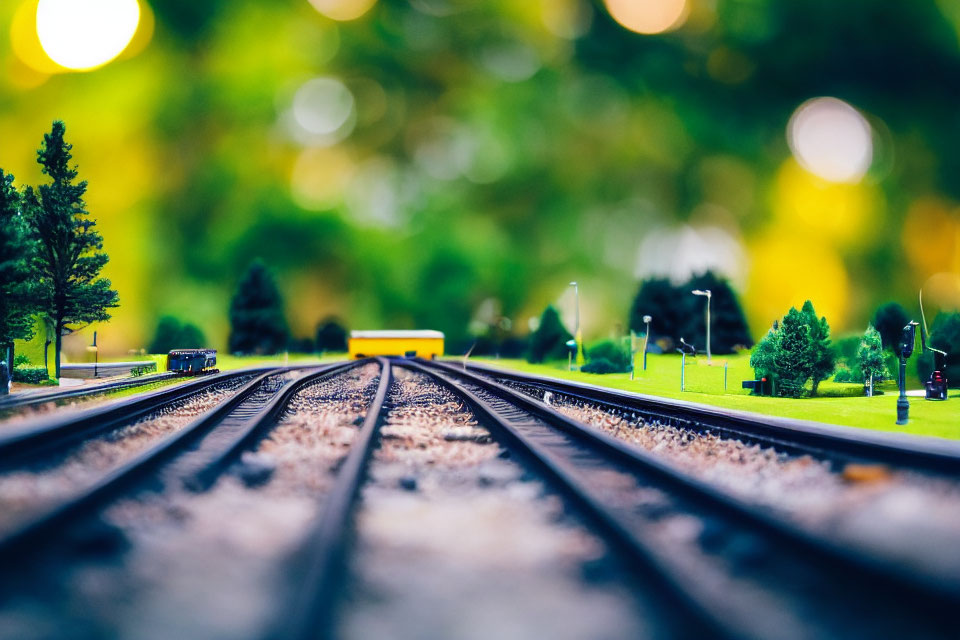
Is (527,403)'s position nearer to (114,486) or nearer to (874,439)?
(874,439)

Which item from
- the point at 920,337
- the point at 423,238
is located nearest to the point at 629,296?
the point at 920,337

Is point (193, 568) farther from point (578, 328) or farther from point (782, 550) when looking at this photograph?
point (578, 328)

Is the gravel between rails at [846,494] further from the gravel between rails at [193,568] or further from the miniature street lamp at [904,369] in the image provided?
the gravel between rails at [193,568]

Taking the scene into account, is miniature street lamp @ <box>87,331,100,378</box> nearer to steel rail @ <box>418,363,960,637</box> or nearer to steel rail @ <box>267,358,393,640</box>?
steel rail @ <box>267,358,393,640</box>

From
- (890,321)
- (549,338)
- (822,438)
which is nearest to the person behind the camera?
(822,438)

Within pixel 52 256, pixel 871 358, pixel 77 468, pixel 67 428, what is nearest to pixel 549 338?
pixel 871 358

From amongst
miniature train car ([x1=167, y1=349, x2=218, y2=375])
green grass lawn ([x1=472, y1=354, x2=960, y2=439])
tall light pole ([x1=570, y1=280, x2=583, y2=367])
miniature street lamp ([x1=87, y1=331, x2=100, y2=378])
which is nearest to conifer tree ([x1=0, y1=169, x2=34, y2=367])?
miniature street lamp ([x1=87, y1=331, x2=100, y2=378])
